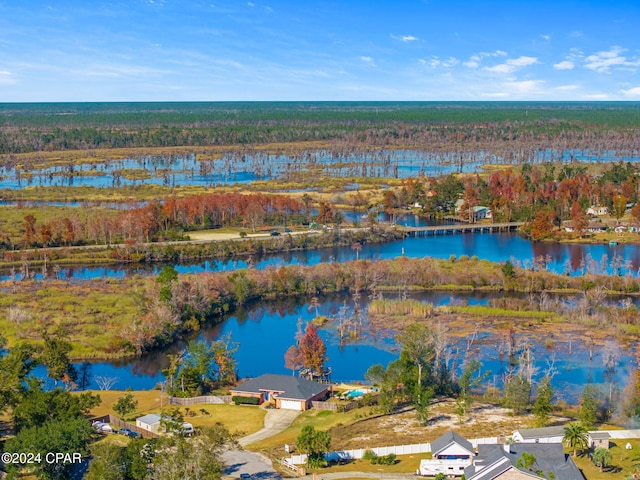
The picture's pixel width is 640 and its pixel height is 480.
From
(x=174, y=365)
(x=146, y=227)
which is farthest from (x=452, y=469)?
(x=146, y=227)

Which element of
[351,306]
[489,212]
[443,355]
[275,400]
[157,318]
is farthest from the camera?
[489,212]

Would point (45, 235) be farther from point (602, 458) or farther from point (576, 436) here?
point (602, 458)

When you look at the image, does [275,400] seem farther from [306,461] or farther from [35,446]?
[35,446]

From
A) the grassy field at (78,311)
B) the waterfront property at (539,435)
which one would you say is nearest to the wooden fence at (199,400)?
the grassy field at (78,311)

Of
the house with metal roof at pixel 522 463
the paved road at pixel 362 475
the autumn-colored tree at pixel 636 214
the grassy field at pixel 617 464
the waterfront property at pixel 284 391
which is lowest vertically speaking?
the waterfront property at pixel 284 391

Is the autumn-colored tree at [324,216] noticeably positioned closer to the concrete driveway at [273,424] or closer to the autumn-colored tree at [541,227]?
the autumn-colored tree at [541,227]

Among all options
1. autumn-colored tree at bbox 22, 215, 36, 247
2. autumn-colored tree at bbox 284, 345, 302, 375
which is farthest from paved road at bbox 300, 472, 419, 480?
autumn-colored tree at bbox 22, 215, 36, 247

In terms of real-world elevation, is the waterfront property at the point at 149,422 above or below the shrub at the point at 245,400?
above

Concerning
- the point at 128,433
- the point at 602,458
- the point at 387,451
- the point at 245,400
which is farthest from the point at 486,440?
the point at 128,433
